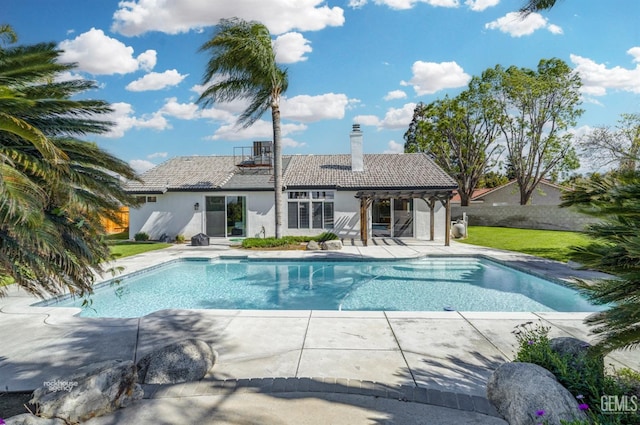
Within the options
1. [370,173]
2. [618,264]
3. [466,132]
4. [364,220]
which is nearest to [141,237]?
[364,220]

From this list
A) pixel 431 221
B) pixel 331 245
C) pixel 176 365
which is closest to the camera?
pixel 176 365

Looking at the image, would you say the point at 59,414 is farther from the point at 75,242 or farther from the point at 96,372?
the point at 75,242

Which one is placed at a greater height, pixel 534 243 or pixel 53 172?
pixel 53 172

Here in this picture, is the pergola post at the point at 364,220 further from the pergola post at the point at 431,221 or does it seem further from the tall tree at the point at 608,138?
the tall tree at the point at 608,138

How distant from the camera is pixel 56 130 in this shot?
11.2 ft

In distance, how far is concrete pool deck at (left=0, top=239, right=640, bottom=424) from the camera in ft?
12.5

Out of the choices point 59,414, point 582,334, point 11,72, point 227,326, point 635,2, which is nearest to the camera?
point 11,72

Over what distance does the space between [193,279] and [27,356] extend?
7.33 metres

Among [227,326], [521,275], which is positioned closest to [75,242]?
[227,326]

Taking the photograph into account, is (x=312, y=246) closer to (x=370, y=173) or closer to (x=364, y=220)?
(x=364, y=220)

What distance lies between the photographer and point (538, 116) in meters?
30.8

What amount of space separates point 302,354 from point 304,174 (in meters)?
17.5

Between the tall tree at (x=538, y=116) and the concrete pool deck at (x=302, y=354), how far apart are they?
2909 cm

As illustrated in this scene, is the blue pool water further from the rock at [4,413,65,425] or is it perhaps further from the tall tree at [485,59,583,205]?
the tall tree at [485,59,583,205]
